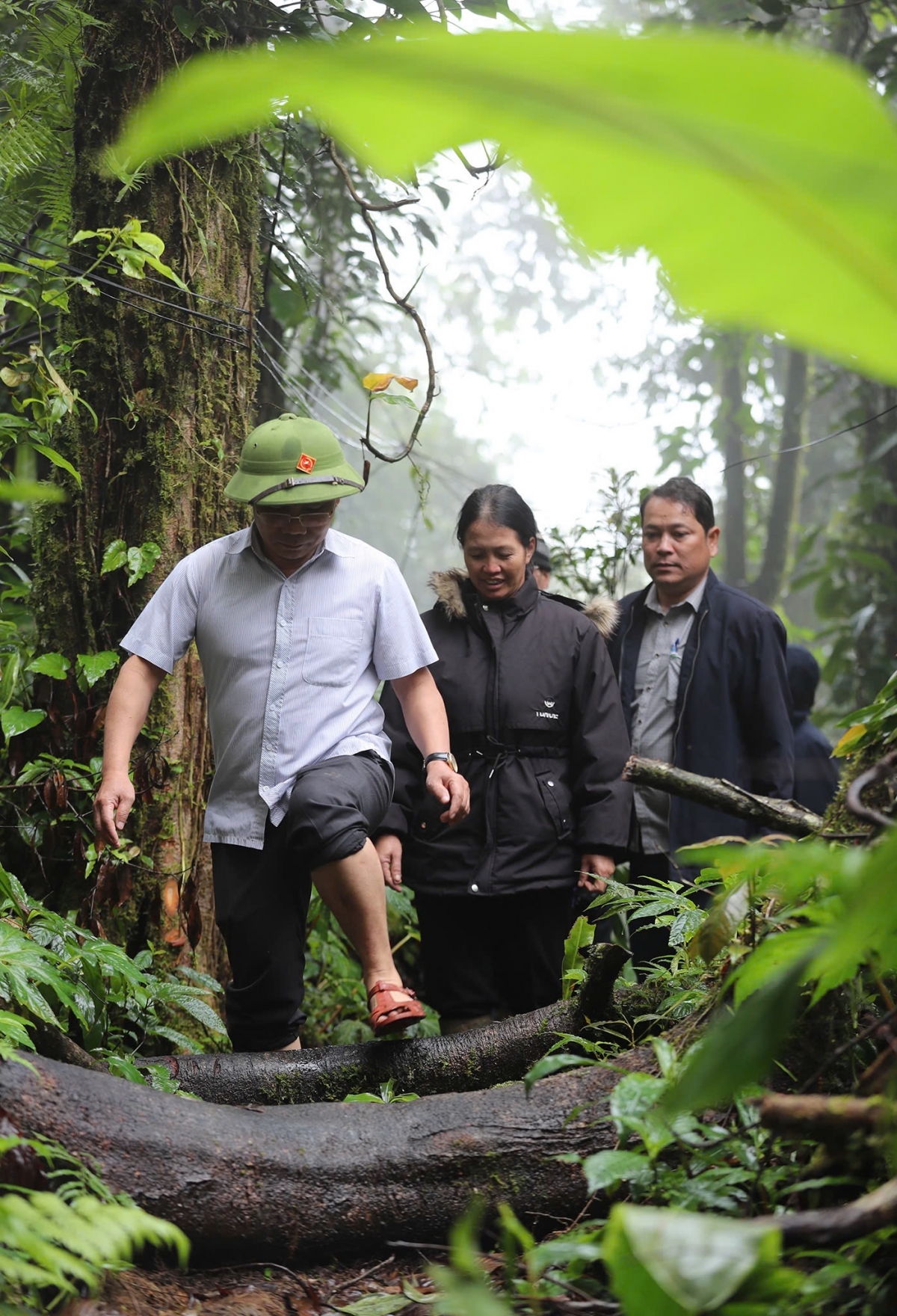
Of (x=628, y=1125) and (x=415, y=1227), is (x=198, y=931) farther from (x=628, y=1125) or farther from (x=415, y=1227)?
(x=628, y=1125)

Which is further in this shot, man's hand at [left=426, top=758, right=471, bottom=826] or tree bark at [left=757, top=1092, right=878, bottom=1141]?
man's hand at [left=426, top=758, right=471, bottom=826]

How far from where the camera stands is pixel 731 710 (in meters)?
4.37

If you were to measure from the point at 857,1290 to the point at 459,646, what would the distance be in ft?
10.1

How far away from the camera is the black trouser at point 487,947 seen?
3961mm

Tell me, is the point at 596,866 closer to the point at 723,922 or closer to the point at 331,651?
the point at 331,651

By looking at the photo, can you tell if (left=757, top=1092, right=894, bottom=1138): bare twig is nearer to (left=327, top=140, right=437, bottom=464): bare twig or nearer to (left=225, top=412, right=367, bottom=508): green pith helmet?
(left=225, top=412, right=367, bottom=508): green pith helmet

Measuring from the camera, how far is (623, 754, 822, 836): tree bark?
9.05 ft

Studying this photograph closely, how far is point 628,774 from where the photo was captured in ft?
9.36

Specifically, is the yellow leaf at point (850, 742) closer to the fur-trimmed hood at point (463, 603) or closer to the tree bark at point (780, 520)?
Result: the fur-trimmed hood at point (463, 603)

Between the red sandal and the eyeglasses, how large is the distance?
1.42 meters

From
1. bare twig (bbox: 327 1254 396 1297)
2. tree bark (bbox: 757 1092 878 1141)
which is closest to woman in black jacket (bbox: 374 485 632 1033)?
bare twig (bbox: 327 1254 396 1297)

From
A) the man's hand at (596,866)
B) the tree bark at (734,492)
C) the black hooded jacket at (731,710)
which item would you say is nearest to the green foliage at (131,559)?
the man's hand at (596,866)

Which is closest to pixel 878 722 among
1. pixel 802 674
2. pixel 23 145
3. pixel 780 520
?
pixel 23 145

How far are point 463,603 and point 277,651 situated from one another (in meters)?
1.00
